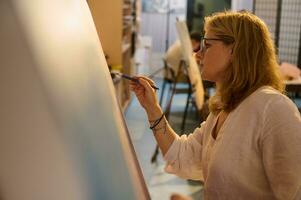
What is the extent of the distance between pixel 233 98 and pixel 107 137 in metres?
0.68

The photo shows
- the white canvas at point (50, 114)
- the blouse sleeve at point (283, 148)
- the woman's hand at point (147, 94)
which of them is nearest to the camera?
the white canvas at point (50, 114)

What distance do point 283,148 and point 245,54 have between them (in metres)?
0.27


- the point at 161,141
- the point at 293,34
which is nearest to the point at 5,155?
the point at 161,141

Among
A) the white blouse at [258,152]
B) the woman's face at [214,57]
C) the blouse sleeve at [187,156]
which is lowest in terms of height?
the blouse sleeve at [187,156]

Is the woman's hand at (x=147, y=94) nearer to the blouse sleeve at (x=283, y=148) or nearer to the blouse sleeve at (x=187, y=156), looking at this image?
the blouse sleeve at (x=187, y=156)

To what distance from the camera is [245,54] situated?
115 centimetres

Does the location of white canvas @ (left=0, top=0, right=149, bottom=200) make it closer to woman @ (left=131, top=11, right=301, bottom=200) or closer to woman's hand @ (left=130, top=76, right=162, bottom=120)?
woman @ (left=131, top=11, right=301, bottom=200)

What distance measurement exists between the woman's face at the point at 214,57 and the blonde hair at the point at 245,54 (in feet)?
0.04

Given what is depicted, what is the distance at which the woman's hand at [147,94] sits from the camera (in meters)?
1.32

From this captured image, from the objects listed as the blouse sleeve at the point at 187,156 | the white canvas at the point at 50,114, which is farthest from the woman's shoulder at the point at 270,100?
the white canvas at the point at 50,114

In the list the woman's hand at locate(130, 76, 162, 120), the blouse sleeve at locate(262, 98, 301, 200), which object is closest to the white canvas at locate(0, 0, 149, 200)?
the blouse sleeve at locate(262, 98, 301, 200)

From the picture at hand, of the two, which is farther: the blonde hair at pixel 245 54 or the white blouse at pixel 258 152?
the blonde hair at pixel 245 54

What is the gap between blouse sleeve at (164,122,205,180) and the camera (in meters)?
1.34

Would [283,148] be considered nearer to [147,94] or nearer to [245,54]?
[245,54]
